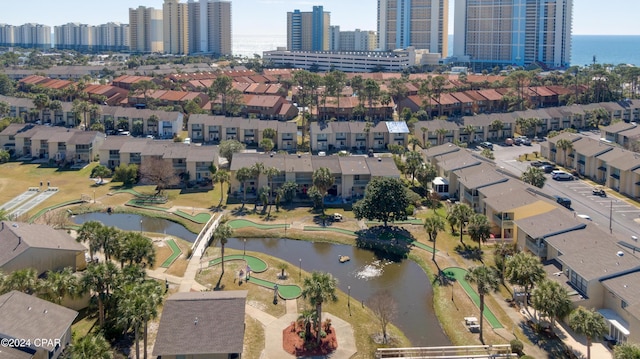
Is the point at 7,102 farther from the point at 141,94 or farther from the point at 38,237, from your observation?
the point at 38,237

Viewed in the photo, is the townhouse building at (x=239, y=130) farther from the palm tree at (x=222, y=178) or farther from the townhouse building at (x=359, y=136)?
the palm tree at (x=222, y=178)

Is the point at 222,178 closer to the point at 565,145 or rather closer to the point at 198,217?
the point at 198,217

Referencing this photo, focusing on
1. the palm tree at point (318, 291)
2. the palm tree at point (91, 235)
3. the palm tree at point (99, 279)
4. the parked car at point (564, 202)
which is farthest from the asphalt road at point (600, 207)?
the palm tree at point (91, 235)

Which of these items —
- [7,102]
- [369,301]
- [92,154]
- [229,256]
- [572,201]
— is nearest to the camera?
[369,301]

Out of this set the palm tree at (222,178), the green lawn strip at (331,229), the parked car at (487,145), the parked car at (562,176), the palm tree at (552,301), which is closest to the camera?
the palm tree at (552,301)

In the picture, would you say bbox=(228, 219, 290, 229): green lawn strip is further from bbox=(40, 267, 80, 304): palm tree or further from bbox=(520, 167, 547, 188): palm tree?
bbox=(520, 167, 547, 188): palm tree

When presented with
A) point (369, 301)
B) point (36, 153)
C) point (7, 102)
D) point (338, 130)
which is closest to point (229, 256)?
point (369, 301)
